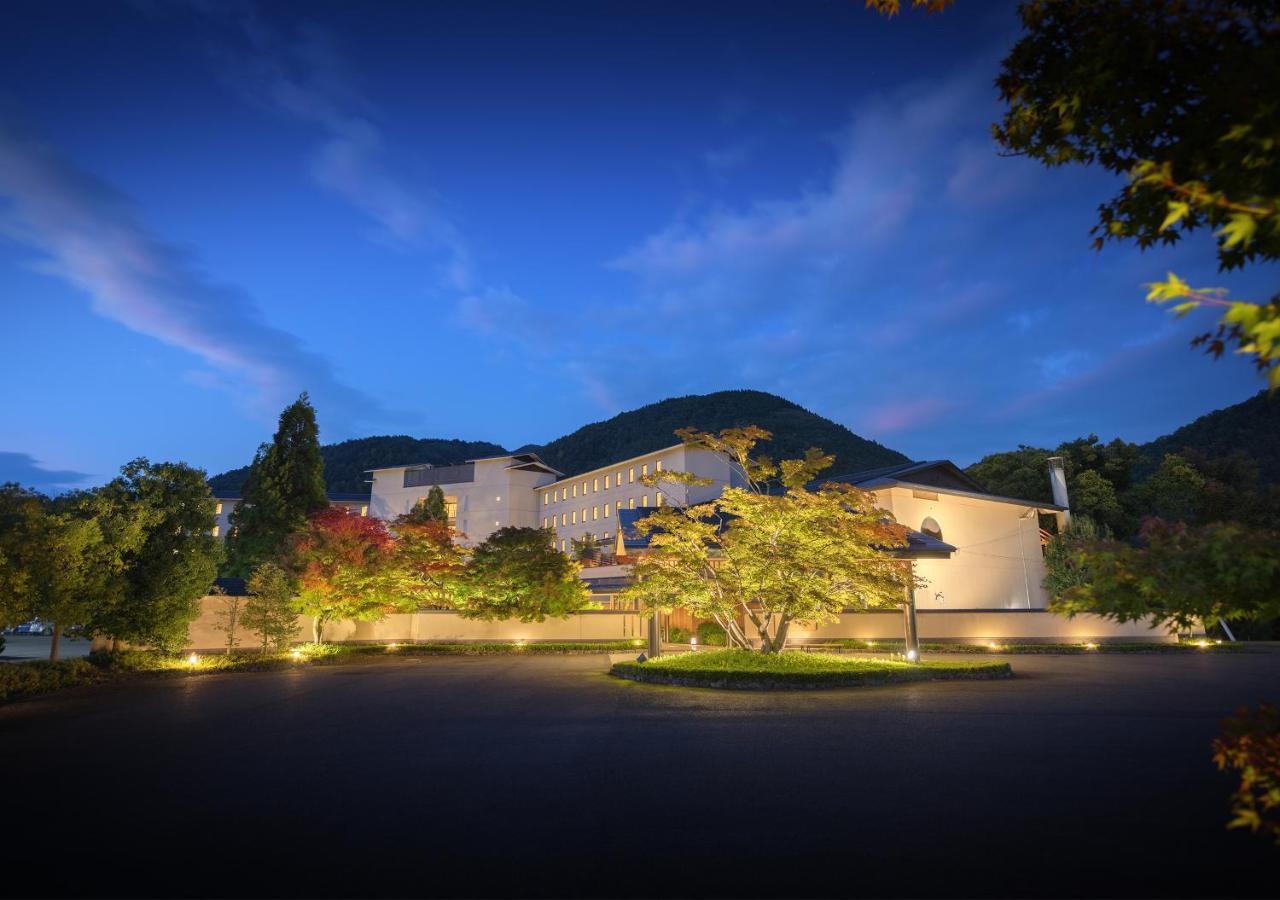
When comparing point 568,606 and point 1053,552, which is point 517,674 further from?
point 1053,552

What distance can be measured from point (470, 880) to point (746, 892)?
1.80m

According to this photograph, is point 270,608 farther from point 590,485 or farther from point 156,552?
point 590,485

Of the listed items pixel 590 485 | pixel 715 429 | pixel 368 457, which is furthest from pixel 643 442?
pixel 368 457

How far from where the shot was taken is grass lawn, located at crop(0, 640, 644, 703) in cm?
1529

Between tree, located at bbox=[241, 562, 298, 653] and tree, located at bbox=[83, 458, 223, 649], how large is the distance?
7.91 ft

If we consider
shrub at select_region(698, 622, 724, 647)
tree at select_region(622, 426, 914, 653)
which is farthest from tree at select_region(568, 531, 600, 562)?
tree at select_region(622, 426, 914, 653)

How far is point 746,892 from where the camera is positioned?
14.0 ft

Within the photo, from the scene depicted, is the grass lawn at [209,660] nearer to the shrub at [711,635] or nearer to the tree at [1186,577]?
the shrub at [711,635]

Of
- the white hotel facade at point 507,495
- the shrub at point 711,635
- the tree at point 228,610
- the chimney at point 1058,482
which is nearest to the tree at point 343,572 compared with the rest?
the tree at point 228,610

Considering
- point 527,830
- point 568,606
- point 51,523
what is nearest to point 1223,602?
point 527,830

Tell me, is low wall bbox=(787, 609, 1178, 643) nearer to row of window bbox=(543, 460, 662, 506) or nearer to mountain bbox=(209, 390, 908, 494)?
row of window bbox=(543, 460, 662, 506)

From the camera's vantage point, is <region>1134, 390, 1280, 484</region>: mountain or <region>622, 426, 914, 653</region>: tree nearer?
<region>622, 426, 914, 653</region>: tree

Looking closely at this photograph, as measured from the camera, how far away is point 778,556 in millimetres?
17906

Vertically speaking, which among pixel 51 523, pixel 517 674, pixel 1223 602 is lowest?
pixel 517 674
